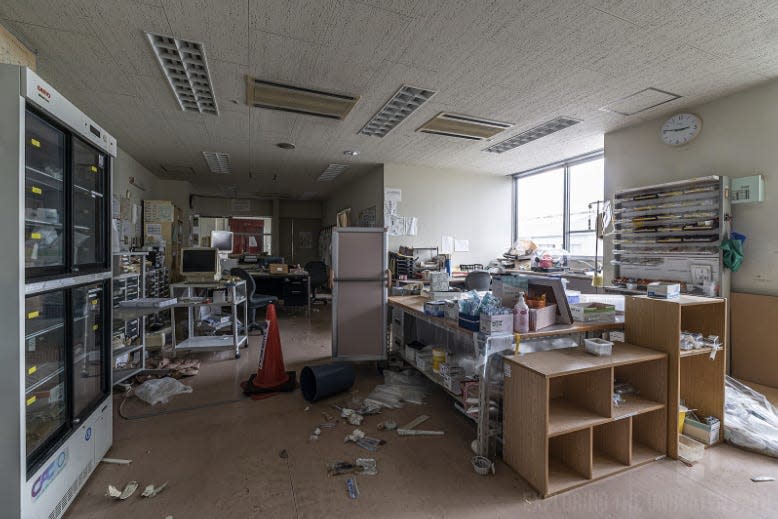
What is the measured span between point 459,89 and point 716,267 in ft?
10.1

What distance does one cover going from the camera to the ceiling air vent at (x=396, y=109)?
337 centimetres

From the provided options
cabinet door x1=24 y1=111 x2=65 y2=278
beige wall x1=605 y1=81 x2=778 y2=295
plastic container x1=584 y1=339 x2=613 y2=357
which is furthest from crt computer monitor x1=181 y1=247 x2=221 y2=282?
beige wall x1=605 y1=81 x2=778 y2=295

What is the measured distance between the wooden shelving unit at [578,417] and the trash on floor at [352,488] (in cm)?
88

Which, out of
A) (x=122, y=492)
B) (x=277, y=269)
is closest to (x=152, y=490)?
(x=122, y=492)

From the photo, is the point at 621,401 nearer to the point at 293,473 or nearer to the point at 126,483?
the point at 293,473

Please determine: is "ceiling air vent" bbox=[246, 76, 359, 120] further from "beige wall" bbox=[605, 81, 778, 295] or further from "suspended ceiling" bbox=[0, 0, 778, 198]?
"beige wall" bbox=[605, 81, 778, 295]

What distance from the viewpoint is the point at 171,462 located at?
2.00 meters

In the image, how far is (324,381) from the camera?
278 cm

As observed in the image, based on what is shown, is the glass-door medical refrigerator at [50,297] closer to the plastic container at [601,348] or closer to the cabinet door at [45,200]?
the cabinet door at [45,200]

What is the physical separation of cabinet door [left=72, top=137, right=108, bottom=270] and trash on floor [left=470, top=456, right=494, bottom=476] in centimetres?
247

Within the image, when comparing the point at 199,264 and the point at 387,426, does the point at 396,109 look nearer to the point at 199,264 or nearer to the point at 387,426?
the point at 199,264

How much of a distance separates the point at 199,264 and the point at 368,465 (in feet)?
11.2

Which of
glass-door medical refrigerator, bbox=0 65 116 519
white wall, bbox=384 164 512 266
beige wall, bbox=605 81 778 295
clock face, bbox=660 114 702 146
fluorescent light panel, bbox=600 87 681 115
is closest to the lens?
glass-door medical refrigerator, bbox=0 65 116 519

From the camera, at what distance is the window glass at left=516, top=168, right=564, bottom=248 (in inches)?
231
